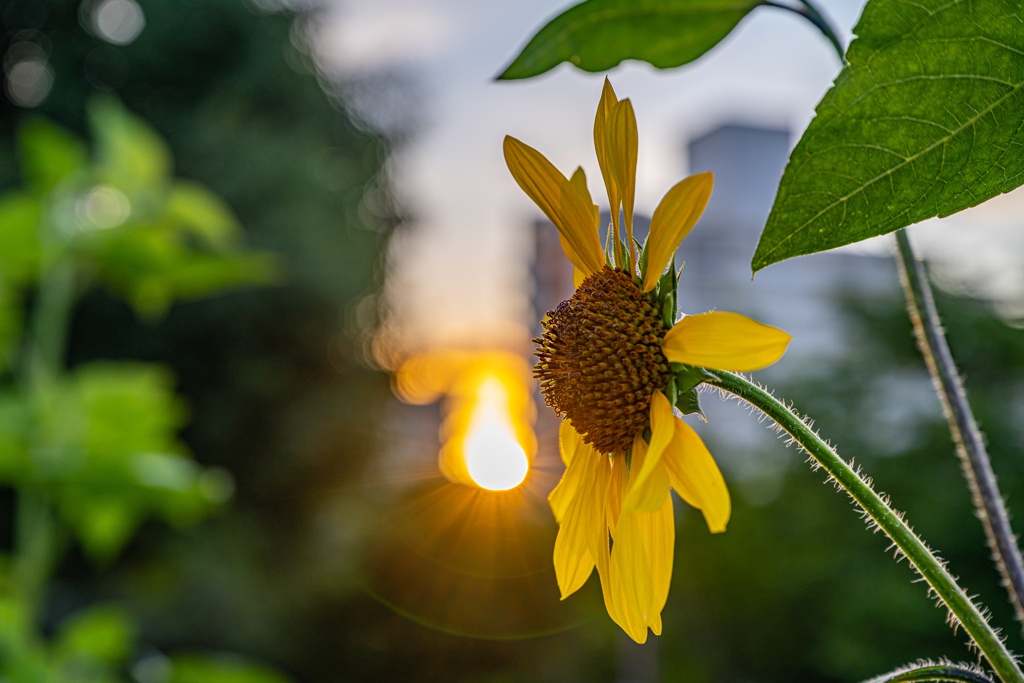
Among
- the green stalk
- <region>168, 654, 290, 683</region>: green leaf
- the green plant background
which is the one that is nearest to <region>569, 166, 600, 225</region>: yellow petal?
the green stalk

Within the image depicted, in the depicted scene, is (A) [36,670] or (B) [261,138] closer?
(A) [36,670]

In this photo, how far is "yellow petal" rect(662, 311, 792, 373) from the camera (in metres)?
0.16

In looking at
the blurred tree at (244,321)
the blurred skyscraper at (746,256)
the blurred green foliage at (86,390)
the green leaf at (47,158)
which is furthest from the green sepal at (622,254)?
the blurred skyscraper at (746,256)

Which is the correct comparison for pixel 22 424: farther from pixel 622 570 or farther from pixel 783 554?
pixel 783 554

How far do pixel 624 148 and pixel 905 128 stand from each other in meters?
0.08

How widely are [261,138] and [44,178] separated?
4.83 meters

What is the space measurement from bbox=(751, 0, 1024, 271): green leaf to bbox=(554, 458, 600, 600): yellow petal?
12cm

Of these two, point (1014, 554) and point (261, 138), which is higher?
point (261, 138)

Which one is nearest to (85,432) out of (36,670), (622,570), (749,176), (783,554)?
(36,670)

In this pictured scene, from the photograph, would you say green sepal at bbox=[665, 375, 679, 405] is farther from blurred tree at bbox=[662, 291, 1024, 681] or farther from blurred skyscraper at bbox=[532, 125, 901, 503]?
blurred skyscraper at bbox=[532, 125, 901, 503]

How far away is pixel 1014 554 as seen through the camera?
18 centimetres

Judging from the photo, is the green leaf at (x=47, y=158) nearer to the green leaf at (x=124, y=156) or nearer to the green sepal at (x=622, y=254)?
the green leaf at (x=124, y=156)

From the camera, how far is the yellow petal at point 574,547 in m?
0.21

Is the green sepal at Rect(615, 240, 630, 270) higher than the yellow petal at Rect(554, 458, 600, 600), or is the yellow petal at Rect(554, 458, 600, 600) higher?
the green sepal at Rect(615, 240, 630, 270)
